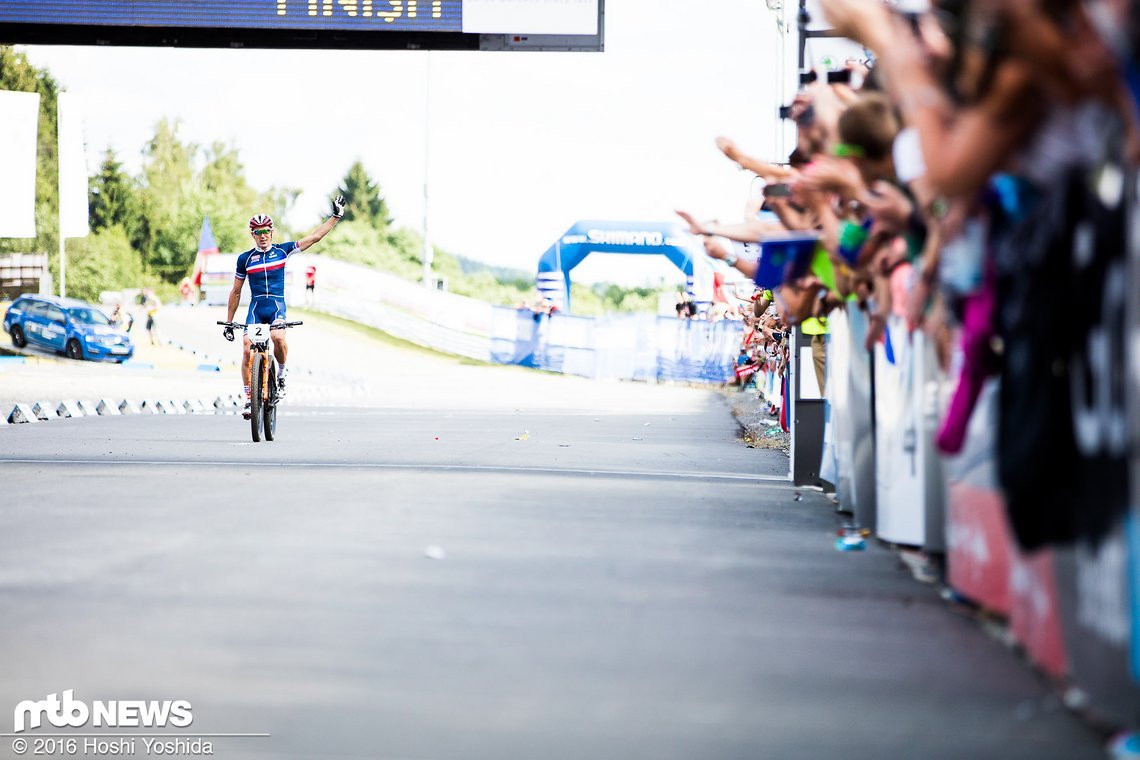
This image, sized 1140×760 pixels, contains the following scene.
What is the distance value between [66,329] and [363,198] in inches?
3703

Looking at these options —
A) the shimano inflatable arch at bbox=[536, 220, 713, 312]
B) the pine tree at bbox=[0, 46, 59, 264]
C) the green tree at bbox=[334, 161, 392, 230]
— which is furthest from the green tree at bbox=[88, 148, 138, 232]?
the shimano inflatable arch at bbox=[536, 220, 713, 312]

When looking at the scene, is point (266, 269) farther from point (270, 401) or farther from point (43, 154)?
point (43, 154)

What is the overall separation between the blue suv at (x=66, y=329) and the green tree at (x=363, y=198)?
295ft

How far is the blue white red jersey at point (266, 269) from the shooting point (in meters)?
15.3

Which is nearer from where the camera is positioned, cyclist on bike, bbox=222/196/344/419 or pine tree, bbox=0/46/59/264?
cyclist on bike, bbox=222/196/344/419

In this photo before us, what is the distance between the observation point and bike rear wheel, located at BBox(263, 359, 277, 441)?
15.4 metres

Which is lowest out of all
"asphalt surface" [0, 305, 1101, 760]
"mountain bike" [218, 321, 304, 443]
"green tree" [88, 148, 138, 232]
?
"asphalt surface" [0, 305, 1101, 760]

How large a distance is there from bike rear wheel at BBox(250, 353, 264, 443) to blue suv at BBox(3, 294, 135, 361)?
95.2 feet

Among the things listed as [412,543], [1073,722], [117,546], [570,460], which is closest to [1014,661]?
[1073,722]

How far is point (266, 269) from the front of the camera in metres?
15.4

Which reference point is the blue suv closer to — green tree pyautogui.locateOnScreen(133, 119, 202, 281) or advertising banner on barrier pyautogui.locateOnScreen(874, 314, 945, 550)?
advertising banner on barrier pyautogui.locateOnScreen(874, 314, 945, 550)

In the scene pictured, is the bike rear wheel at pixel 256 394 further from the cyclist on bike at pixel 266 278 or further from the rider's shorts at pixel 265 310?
the rider's shorts at pixel 265 310

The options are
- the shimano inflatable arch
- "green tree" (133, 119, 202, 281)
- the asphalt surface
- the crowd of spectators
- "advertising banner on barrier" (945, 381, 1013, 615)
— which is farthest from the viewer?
"green tree" (133, 119, 202, 281)

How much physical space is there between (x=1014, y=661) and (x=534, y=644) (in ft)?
5.19
